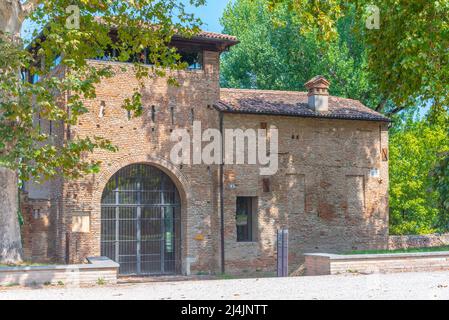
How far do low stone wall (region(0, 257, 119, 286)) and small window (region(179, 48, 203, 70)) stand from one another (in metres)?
9.06

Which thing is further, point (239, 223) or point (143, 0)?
point (239, 223)

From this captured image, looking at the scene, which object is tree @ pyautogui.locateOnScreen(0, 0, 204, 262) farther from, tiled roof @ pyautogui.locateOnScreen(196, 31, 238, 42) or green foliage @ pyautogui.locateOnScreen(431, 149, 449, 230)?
green foliage @ pyautogui.locateOnScreen(431, 149, 449, 230)

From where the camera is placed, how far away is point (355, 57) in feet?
109

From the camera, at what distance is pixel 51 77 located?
14711mm

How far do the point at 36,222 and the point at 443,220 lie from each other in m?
13.0

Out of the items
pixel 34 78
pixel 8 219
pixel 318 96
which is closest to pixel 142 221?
pixel 8 219

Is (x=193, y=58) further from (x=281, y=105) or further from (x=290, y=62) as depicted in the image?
(x=290, y=62)

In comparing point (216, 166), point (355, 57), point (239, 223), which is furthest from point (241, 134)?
point (355, 57)

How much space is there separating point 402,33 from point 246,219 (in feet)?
26.5

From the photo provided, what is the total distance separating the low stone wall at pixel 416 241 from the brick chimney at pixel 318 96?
18.2ft

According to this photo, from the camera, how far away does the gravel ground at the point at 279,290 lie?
437 inches

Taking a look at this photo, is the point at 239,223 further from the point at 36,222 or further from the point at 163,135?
the point at 36,222

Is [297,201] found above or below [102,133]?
below

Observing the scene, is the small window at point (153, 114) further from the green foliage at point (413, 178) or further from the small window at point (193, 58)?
the green foliage at point (413, 178)
